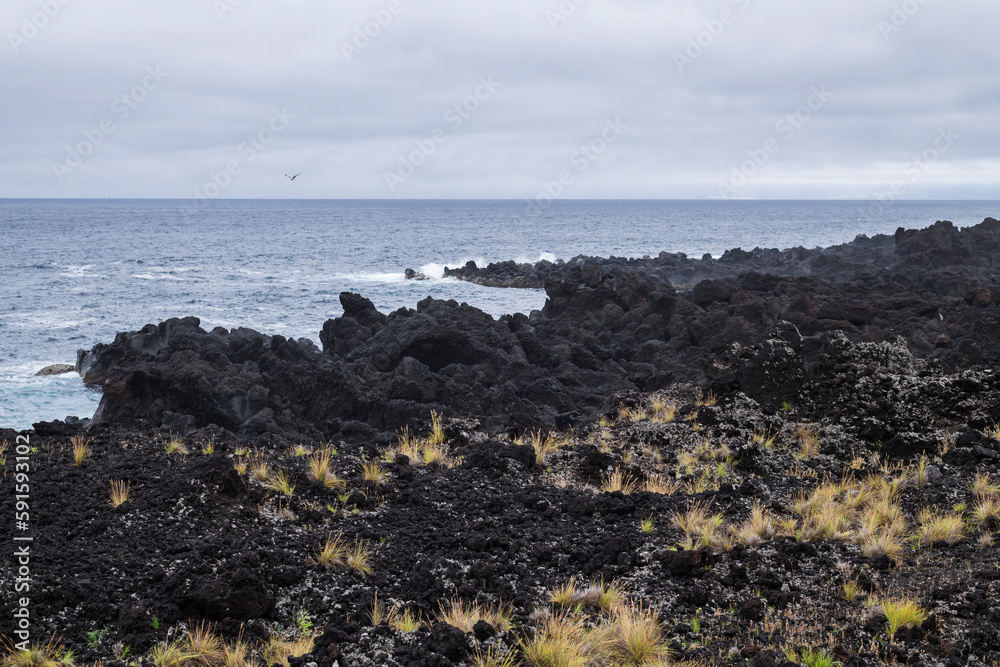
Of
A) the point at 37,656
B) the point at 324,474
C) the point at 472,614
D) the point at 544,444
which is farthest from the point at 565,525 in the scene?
the point at 37,656

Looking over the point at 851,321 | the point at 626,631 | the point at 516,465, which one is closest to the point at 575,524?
the point at 516,465

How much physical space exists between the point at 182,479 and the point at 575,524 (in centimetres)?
454

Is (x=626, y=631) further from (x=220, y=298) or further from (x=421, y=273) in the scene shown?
(x=421, y=273)

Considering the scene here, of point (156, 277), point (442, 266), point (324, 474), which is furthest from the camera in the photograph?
A: point (442, 266)

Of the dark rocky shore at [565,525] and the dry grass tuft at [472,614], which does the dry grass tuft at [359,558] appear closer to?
the dark rocky shore at [565,525]

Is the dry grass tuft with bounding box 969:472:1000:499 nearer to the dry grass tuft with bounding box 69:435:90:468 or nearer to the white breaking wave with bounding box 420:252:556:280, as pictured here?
the dry grass tuft with bounding box 69:435:90:468

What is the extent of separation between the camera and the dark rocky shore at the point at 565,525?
6.27m

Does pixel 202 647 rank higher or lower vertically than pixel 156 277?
lower

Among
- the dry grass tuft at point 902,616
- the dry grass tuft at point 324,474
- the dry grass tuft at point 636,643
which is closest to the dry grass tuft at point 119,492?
the dry grass tuft at point 324,474

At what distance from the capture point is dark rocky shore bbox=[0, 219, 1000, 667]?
6.27 metres

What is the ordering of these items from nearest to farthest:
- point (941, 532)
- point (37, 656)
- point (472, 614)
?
point (37, 656)
point (472, 614)
point (941, 532)

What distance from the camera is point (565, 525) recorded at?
8828 mm

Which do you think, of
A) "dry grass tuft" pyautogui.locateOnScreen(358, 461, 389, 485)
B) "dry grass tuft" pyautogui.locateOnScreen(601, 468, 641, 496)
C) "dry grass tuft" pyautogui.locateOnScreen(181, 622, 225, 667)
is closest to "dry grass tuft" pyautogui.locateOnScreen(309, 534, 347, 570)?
"dry grass tuft" pyautogui.locateOnScreen(181, 622, 225, 667)

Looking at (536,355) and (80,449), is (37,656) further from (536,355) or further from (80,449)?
(536,355)
